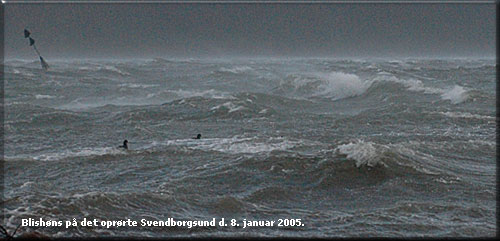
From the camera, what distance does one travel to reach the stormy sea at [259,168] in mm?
8164

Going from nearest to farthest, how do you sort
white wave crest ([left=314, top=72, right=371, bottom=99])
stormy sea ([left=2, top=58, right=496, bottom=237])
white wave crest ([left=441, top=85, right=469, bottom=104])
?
stormy sea ([left=2, top=58, right=496, bottom=237])
white wave crest ([left=441, top=85, right=469, bottom=104])
white wave crest ([left=314, top=72, right=371, bottom=99])

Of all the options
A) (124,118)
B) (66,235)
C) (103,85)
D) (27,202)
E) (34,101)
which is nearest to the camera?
(66,235)

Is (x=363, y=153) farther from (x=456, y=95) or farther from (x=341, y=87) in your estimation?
(x=341, y=87)

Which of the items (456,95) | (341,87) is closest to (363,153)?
(456,95)

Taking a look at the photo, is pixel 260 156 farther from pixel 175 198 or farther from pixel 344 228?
pixel 344 228

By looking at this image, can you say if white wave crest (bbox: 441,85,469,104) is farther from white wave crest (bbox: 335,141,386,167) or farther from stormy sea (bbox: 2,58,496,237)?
white wave crest (bbox: 335,141,386,167)

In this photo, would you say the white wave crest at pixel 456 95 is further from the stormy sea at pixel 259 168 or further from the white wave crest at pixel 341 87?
the white wave crest at pixel 341 87

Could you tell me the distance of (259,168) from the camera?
37.0 feet

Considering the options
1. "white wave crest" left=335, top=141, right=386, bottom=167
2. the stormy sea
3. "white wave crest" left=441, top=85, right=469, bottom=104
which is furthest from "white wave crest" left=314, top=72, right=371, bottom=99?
"white wave crest" left=335, top=141, right=386, bottom=167

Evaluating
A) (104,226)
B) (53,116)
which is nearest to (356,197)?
(104,226)

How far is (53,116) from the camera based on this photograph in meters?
19.2

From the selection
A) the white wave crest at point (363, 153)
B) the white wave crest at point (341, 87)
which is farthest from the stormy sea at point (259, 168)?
the white wave crest at point (341, 87)

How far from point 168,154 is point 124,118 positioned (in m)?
6.58

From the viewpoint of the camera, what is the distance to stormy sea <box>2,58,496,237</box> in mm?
8164
